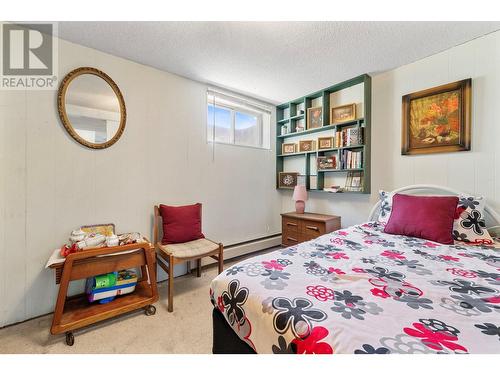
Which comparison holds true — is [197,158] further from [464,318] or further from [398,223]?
[464,318]

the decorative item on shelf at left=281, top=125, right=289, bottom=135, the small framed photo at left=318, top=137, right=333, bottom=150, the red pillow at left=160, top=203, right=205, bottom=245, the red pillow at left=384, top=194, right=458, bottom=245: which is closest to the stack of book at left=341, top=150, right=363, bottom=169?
the small framed photo at left=318, top=137, right=333, bottom=150

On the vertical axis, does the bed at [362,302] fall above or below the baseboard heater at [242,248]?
above

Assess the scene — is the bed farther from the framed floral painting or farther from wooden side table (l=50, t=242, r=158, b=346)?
the framed floral painting

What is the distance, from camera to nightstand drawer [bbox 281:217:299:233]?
2.98m

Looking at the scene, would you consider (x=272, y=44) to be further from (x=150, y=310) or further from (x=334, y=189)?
(x=150, y=310)

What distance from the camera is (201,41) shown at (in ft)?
6.21

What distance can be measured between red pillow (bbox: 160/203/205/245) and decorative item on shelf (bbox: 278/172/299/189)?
1.69 meters

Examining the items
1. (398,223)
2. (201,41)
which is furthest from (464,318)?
(201,41)

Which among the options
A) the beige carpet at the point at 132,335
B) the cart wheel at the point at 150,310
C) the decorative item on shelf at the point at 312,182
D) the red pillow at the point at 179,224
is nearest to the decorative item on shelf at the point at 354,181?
the decorative item on shelf at the point at 312,182

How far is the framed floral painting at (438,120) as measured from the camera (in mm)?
1963

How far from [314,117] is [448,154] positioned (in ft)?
5.31

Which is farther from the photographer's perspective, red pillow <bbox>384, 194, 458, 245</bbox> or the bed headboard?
the bed headboard

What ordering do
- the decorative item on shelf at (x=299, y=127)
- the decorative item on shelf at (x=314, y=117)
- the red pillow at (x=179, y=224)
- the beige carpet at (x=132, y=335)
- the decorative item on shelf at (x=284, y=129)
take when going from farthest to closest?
the decorative item on shelf at (x=284, y=129)
the decorative item on shelf at (x=299, y=127)
the decorative item on shelf at (x=314, y=117)
the red pillow at (x=179, y=224)
the beige carpet at (x=132, y=335)

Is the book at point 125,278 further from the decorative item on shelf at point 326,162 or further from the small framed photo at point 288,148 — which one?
the small framed photo at point 288,148
